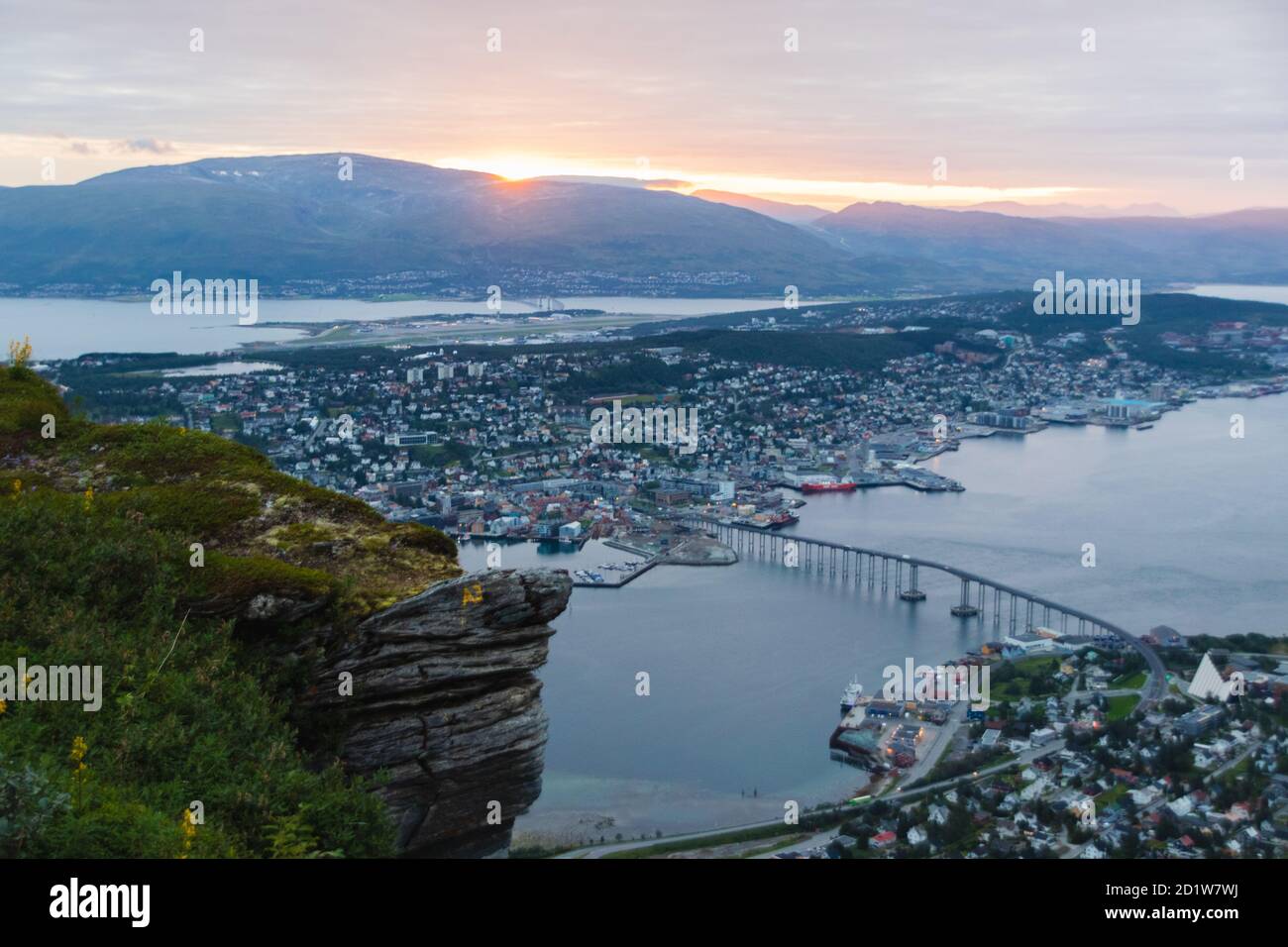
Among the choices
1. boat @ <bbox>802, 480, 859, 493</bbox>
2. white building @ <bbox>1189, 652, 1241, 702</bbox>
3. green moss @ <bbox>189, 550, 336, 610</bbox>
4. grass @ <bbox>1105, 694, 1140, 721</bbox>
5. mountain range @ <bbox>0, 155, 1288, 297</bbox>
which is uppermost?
mountain range @ <bbox>0, 155, 1288, 297</bbox>

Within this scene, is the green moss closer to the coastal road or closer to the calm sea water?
the coastal road

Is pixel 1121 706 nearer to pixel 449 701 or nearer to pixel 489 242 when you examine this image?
pixel 449 701

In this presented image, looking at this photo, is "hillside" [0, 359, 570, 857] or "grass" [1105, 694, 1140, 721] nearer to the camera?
"hillside" [0, 359, 570, 857]

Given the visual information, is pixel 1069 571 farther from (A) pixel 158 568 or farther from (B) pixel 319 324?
(B) pixel 319 324

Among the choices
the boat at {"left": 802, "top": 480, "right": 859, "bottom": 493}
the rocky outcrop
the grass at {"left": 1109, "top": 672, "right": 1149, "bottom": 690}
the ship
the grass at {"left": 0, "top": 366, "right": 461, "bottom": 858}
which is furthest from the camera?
the boat at {"left": 802, "top": 480, "right": 859, "bottom": 493}

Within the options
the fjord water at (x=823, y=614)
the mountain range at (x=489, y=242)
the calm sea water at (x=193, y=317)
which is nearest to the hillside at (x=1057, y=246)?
the mountain range at (x=489, y=242)

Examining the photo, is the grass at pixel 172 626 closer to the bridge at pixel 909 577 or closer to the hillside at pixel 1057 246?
the bridge at pixel 909 577

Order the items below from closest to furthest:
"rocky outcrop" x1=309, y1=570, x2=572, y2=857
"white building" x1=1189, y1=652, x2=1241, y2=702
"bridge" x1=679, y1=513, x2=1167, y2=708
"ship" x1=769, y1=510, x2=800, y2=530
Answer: "rocky outcrop" x1=309, y1=570, x2=572, y2=857 < "white building" x1=1189, y1=652, x2=1241, y2=702 < "bridge" x1=679, y1=513, x2=1167, y2=708 < "ship" x1=769, y1=510, x2=800, y2=530

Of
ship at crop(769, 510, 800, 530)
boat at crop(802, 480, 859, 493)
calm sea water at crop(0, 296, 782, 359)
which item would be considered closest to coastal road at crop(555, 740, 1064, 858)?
ship at crop(769, 510, 800, 530)
